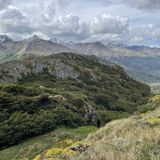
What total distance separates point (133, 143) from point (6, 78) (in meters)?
154

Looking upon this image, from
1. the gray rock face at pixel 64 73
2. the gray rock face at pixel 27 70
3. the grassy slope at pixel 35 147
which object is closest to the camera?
the grassy slope at pixel 35 147

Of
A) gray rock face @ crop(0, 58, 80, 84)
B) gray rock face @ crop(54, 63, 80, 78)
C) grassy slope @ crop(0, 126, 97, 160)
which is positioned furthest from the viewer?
gray rock face @ crop(54, 63, 80, 78)

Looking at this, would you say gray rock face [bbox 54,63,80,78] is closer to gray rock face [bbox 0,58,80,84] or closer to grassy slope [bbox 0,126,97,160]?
gray rock face [bbox 0,58,80,84]

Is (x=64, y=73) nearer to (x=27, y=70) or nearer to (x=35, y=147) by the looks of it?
(x=27, y=70)

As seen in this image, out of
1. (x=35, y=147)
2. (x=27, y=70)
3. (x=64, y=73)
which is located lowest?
(x=64, y=73)

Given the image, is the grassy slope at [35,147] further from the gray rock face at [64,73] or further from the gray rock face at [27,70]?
the gray rock face at [64,73]

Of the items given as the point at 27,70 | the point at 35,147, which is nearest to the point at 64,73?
the point at 27,70

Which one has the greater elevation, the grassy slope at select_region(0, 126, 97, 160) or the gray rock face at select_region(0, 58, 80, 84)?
the grassy slope at select_region(0, 126, 97, 160)

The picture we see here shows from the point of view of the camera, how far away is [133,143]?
1080 centimetres

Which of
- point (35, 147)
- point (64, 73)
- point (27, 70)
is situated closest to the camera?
point (35, 147)

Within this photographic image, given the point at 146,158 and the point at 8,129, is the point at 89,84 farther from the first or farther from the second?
the point at 146,158

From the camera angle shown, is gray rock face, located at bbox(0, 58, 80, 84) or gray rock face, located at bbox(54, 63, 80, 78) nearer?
gray rock face, located at bbox(0, 58, 80, 84)

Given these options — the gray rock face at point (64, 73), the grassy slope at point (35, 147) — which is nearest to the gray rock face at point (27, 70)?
the gray rock face at point (64, 73)

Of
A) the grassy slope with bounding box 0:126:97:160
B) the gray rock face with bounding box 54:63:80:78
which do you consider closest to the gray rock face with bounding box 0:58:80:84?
the gray rock face with bounding box 54:63:80:78
